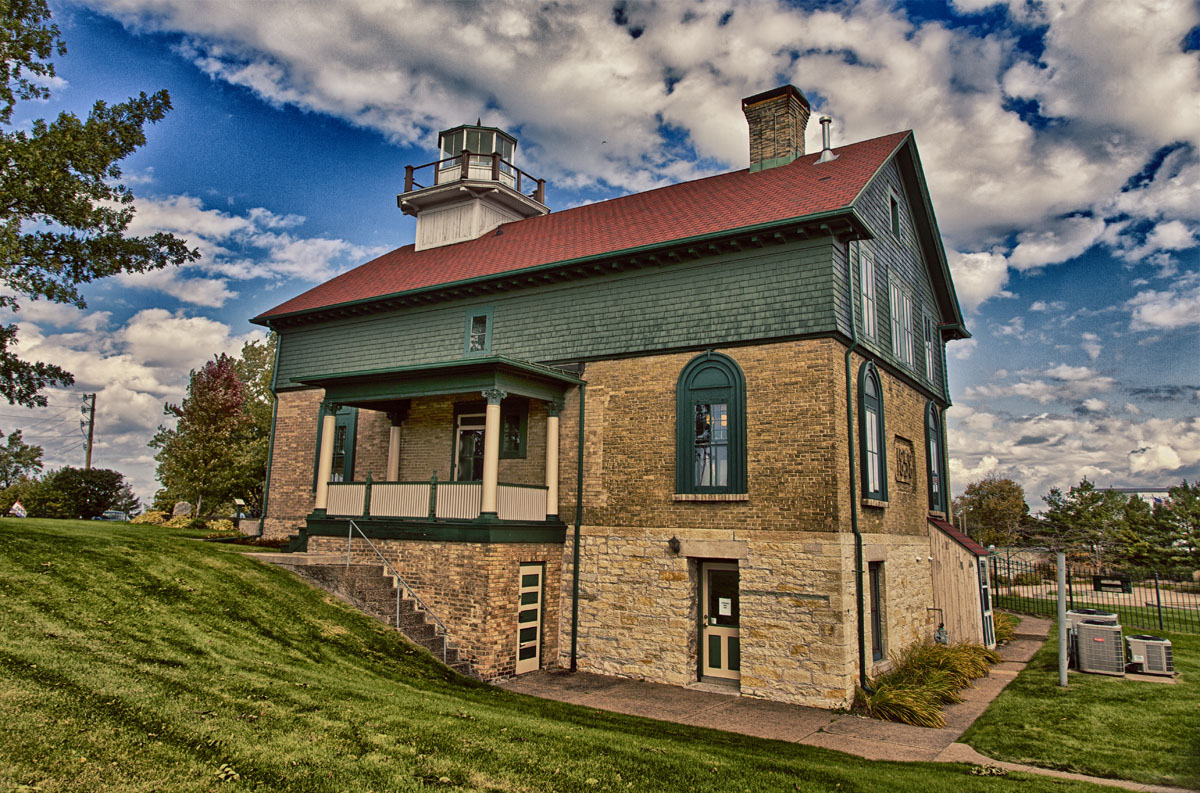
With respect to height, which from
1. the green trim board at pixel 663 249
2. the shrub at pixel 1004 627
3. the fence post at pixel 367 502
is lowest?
the shrub at pixel 1004 627

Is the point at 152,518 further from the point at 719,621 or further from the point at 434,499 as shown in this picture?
the point at 719,621

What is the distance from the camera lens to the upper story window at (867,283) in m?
14.6

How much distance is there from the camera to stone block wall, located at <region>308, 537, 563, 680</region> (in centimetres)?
1341

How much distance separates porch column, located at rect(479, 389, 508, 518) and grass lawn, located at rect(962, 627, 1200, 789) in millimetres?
8585

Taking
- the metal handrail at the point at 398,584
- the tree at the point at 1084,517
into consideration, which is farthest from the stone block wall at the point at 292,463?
the tree at the point at 1084,517

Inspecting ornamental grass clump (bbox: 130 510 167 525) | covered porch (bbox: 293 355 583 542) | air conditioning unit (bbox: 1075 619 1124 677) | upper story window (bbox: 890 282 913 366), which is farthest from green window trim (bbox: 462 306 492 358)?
ornamental grass clump (bbox: 130 510 167 525)

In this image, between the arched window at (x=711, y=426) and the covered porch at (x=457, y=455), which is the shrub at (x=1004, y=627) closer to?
the arched window at (x=711, y=426)

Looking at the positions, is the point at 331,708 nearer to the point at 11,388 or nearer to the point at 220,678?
the point at 220,678

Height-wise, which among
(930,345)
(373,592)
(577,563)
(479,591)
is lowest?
(373,592)

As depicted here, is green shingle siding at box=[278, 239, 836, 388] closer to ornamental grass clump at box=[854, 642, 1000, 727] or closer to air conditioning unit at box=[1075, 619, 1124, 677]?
ornamental grass clump at box=[854, 642, 1000, 727]

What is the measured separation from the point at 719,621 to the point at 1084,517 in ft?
139

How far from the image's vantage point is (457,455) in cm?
1716

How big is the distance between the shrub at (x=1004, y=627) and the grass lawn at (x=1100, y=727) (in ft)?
14.7

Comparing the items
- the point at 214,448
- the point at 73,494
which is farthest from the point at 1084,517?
the point at 73,494
